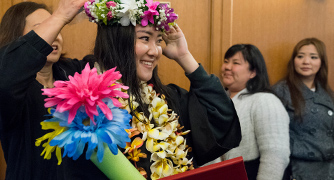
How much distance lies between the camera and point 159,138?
1325mm

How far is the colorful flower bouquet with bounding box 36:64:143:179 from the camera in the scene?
82 centimetres

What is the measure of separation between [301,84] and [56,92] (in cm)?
223

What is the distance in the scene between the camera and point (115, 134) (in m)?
0.84

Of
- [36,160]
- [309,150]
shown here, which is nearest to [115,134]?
[36,160]

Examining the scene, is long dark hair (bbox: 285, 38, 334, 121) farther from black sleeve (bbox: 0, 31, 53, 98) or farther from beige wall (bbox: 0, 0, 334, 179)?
black sleeve (bbox: 0, 31, 53, 98)

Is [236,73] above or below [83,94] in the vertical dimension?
below

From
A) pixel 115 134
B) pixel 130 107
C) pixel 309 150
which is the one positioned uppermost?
pixel 115 134

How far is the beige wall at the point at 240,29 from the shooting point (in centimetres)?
251

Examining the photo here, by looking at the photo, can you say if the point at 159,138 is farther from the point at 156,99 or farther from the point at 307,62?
the point at 307,62

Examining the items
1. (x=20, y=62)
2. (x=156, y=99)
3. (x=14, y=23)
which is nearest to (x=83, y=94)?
→ (x=20, y=62)

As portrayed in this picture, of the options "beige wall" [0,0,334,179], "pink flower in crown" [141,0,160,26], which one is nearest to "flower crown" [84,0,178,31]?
"pink flower in crown" [141,0,160,26]

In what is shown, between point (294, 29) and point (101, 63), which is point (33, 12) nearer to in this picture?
point (101, 63)

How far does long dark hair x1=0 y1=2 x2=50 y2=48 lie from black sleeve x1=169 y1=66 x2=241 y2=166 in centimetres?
68

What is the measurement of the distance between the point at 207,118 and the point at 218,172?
2.25 ft
